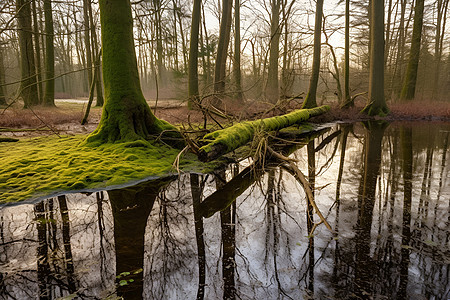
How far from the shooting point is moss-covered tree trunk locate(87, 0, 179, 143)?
21.0 feet

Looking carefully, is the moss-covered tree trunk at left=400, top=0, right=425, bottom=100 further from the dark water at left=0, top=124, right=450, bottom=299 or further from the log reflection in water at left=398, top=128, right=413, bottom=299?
Result: the dark water at left=0, top=124, right=450, bottom=299

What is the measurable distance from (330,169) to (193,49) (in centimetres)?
1091

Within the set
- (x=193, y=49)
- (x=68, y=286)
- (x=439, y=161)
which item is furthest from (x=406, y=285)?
(x=193, y=49)

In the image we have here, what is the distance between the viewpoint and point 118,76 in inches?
254

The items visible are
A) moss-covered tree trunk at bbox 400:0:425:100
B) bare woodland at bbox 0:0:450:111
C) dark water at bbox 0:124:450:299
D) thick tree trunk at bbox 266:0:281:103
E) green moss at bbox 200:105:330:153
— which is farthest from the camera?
thick tree trunk at bbox 266:0:281:103

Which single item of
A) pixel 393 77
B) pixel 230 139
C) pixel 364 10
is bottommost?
pixel 230 139

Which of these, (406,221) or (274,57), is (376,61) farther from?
(406,221)

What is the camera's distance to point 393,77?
2102 cm

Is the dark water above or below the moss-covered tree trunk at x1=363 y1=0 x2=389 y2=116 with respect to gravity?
below

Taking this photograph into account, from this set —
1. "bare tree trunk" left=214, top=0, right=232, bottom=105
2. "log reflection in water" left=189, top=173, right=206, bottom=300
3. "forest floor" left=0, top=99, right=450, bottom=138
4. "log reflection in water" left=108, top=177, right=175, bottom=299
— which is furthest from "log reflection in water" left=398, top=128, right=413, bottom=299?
"bare tree trunk" left=214, top=0, right=232, bottom=105

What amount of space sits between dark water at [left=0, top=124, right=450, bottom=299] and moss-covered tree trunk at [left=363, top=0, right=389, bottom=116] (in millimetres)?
11624

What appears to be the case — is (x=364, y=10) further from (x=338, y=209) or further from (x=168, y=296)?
(x=168, y=296)

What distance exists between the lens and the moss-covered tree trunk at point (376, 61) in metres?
14.2

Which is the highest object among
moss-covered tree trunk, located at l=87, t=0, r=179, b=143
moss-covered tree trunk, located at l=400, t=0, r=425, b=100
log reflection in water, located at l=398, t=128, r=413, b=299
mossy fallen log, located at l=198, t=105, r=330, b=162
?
moss-covered tree trunk, located at l=400, t=0, r=425, b=100
